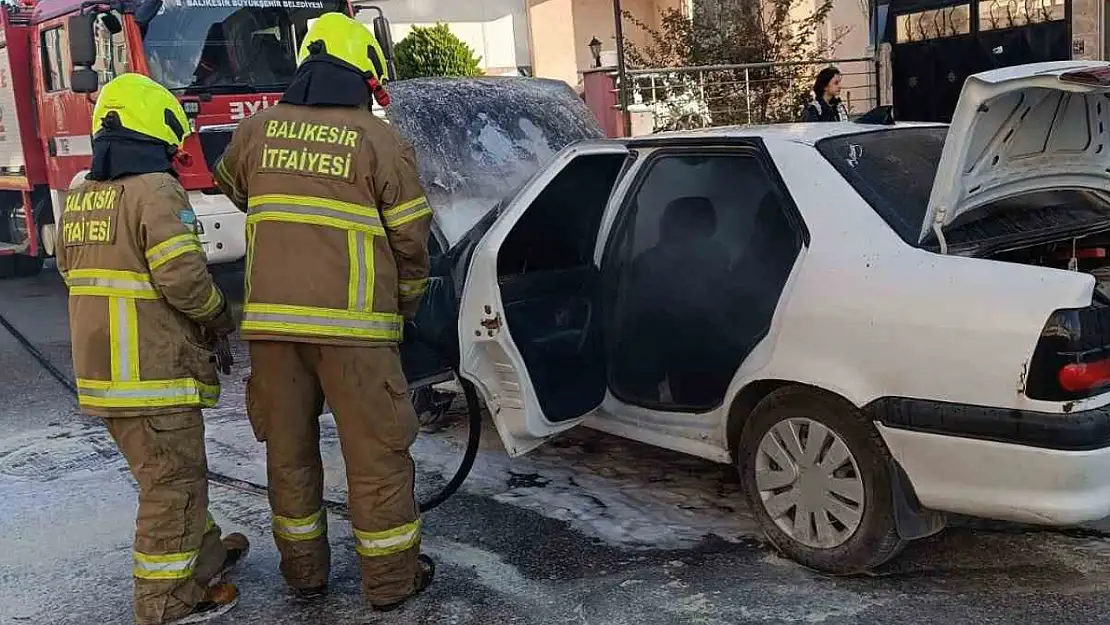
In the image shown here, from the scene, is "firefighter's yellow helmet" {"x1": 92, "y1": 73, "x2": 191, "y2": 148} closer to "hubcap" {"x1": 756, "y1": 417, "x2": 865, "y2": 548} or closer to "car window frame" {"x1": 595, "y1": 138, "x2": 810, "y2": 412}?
"car window frame" {"x1": 595, "y1": 138, "x2": 810, "y2": 412}

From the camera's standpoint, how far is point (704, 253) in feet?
13.0

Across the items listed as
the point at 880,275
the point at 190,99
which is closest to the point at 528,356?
the point at 880,275

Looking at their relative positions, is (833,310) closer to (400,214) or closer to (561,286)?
(561,286)

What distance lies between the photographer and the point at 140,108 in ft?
11.3

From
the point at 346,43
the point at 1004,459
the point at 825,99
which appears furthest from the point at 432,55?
the point at 1004,459

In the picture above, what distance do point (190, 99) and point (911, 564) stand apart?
665cm

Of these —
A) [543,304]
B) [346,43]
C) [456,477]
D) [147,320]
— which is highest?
[346,43]

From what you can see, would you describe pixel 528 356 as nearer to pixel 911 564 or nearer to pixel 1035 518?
pixel 911 564

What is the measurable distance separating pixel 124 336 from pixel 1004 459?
2691 mm

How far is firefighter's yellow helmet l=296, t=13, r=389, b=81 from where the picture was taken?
3.47 meters

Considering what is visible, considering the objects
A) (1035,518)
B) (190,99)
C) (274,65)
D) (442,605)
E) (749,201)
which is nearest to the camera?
(1035,518)

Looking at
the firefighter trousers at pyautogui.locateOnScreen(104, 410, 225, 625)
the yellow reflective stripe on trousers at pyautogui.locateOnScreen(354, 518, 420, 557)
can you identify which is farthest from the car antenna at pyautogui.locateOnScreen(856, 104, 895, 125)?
the firefighter trousers at pyautogui.locateOnScreen(104, 410, 225, 625)

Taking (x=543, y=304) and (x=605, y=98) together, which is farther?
(x=605, y=98)

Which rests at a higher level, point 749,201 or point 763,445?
point 749,201
